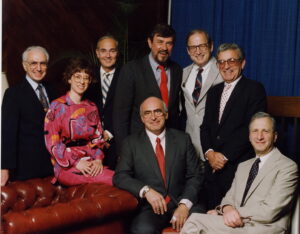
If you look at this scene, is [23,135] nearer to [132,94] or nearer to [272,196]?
[132,94]

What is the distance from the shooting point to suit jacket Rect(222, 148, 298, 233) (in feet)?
8.59

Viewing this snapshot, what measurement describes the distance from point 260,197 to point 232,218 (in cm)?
22

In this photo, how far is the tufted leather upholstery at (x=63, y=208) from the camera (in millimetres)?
2359

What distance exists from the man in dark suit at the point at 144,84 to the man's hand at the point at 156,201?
26.3 inches

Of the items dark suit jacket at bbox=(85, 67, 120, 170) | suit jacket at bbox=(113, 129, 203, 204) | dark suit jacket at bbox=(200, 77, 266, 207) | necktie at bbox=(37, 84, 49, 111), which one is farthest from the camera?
dark suit jacket at bbox=(85, 67, 120, 170)

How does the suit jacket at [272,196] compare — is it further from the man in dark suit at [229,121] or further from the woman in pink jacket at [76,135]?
the woman in pink jacket at [76,135]

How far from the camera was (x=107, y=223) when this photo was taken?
8.93 feet

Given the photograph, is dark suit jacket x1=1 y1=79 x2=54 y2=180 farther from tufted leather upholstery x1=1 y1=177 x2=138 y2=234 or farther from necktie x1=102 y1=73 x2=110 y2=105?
necktie x1=102 y1=73 x2=110 y2=105

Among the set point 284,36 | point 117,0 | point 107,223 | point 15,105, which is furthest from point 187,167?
point 117,0

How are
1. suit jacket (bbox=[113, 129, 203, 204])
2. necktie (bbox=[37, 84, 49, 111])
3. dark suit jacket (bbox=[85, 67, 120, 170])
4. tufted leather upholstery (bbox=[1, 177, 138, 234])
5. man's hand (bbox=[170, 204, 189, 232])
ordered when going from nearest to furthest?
tufted leather upholstery (bbox=[1, 177, 138, 234]) < man's hand (bbox=[170, 204, 189, 232]) < suit jacket (bbox=[113, 129, 203, 204]) < necktie (bbox=[37, 84, 49, 111]) < dark suit jacket (bbox=[85, 67, 120, 170])

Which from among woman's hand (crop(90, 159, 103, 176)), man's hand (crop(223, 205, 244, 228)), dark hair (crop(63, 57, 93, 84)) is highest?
dark hair (crop(63, 57, 93, 84))

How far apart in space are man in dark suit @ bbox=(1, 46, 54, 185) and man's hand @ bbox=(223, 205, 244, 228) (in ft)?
4.41

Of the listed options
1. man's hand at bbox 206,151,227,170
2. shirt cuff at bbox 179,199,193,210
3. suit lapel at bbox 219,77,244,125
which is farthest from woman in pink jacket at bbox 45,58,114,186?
suit lapel at bbox 219,77,244,125

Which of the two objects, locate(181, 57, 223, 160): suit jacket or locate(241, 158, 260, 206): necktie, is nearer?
locate(241, 158, 260, 206): necktie
